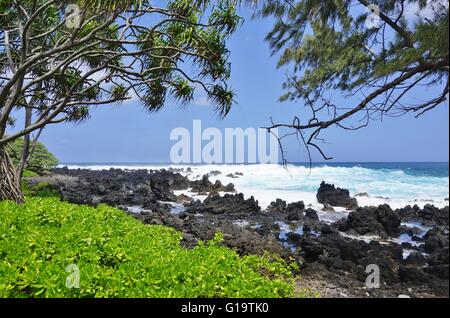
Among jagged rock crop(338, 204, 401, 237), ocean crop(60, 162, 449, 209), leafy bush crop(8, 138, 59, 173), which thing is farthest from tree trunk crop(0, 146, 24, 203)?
leafy bush crop(8, 138, 59, 173)

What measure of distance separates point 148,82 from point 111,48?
3.14ft

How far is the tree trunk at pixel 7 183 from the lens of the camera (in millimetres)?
6730

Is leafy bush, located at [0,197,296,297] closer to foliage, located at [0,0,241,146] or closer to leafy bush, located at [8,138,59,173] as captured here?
foliage, located at [0,0,241,146]

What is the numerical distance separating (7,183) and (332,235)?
17.9ft

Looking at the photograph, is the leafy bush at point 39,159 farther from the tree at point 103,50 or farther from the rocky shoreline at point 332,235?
the tree at point 103,50

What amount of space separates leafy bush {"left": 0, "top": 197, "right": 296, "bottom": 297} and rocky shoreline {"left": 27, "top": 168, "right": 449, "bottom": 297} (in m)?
0.72

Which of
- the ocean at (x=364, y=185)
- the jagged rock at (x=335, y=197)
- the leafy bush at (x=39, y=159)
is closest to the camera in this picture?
the ocean at (x=364, y=185)

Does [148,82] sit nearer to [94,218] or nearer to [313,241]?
[94,218]

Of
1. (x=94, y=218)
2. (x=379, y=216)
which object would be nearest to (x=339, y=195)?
(x=379, y=216)

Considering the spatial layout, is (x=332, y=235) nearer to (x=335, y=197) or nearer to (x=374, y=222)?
(x=374, y=222)

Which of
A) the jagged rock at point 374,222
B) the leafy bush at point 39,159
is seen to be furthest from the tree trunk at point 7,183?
the leafy bush at point 39,159

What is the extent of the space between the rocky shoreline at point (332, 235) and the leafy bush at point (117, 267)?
718 mm

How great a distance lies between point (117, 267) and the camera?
9.95 feet

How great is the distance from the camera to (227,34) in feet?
21.4
